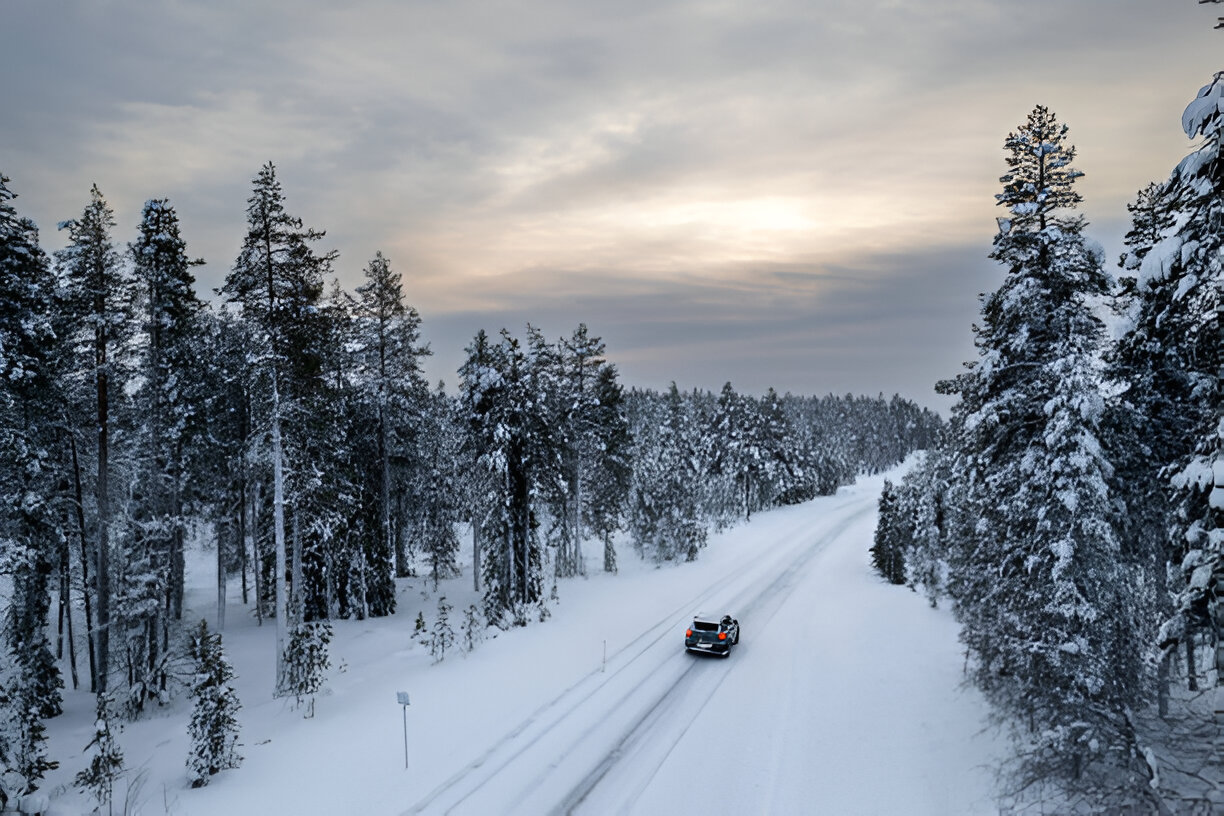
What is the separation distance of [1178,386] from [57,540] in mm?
31551

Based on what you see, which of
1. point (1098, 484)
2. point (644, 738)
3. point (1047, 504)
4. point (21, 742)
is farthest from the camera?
point (644, 738)

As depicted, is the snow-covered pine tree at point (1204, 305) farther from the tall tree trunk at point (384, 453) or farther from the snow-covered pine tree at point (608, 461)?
the snow-covered pine tree at point (608, 461)

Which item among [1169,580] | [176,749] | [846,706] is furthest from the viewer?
[846,706]

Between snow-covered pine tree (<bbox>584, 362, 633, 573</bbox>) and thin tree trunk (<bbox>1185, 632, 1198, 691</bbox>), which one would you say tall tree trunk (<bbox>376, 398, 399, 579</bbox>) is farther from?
thin tree trunk (<bbox>1185, 632, 1198, 691</bbox>)

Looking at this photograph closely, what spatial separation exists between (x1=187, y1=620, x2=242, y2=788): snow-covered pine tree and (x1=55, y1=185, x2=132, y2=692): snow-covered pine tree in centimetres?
701

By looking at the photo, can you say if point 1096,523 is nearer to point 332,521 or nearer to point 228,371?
point 332,521

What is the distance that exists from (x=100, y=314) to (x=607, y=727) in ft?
62.6

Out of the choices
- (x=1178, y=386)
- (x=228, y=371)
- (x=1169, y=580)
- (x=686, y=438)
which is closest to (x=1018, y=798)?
(x=1169, y=580)

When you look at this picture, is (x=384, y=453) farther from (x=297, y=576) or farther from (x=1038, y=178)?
(x=1038, y=178)

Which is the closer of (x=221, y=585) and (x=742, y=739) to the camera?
(x=742, y=739)

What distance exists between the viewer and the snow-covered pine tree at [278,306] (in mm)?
18609

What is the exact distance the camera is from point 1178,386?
42.7 ft

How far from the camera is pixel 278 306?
18797mm

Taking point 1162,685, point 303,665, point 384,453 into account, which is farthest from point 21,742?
point 1162,685
